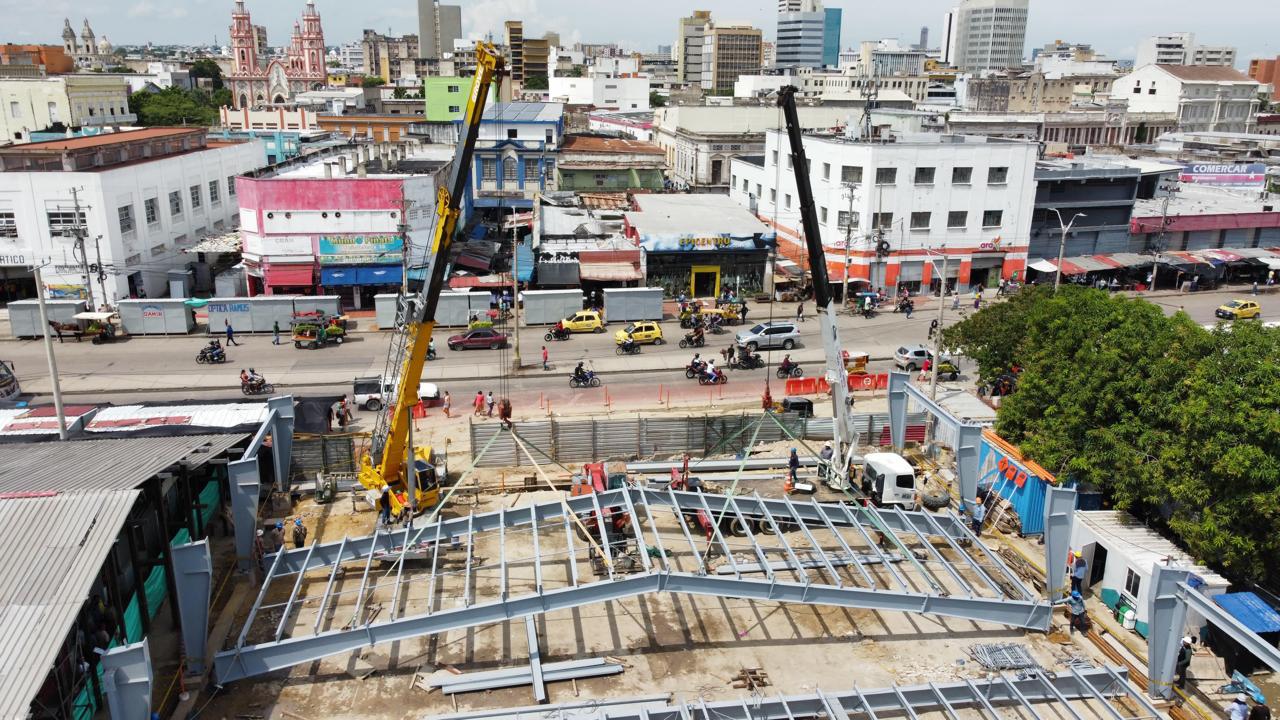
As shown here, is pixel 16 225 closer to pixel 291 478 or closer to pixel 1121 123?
pixel 291 478

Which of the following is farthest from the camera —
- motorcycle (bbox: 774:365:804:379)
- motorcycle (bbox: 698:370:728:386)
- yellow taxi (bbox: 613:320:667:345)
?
yellow taxi (bbox: 613:320:667:345)

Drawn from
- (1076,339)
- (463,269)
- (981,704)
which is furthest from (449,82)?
(981,704)

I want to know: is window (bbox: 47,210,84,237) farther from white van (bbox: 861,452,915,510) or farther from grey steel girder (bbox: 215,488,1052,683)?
white van (bbox: 861,452,915,510)

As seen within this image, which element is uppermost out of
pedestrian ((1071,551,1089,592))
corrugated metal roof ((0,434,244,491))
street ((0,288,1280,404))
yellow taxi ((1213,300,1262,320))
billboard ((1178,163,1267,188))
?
billboard ((1178,163,1267,188))

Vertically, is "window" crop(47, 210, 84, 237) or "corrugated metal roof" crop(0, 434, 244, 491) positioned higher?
"window" crop(47, 210, 84, 237)

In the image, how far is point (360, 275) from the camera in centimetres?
5284

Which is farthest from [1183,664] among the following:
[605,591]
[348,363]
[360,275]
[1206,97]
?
[1206,97]

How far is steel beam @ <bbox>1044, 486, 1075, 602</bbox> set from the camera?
22656mm

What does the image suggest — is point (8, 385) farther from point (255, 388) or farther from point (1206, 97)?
point (1206, 97)

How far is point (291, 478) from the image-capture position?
1217 inches

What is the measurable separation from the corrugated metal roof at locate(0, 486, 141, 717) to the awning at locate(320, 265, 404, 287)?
34976 millimetres

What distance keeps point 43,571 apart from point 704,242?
4378 centimetres

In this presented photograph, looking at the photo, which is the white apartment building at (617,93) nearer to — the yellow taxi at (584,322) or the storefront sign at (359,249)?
the storefront sign at (359,249)

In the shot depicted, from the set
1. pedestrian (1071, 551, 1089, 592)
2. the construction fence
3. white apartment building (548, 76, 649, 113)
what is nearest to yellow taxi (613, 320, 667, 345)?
the construction fence
